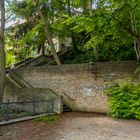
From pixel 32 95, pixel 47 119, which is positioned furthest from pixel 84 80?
pixel 47 119

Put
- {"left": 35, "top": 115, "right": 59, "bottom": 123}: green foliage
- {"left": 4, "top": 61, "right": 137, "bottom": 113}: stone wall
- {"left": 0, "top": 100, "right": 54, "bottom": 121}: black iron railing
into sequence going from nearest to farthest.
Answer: {"left": 35, "top": 115, "right": 59, "bottom": 123}: green foliage, {"left": 0, "top": 100, "right": 54, "bottom": 121}: black iron railing, {"left": 4, "top": 61, "right": 137, "bottom": 113}: stone wall

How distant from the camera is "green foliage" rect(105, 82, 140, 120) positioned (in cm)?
1371

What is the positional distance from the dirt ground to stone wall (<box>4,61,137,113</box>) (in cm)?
217

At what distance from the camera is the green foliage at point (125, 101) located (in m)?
13.7

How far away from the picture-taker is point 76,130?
11125 millimetres

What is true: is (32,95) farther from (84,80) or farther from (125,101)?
Answer: (125,101)

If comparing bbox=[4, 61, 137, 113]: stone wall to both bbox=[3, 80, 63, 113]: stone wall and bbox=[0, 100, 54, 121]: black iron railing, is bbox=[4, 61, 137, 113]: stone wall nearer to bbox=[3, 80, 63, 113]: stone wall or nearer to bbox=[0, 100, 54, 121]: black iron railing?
bbox=[3, 80, 63, 113]: stone wall

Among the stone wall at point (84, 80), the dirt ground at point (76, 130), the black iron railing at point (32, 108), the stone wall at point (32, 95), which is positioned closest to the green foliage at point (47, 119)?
the dirt ground at point (76, 130)

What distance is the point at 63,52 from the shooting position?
24.0 meters

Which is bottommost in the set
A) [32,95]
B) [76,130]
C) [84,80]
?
[76,130]

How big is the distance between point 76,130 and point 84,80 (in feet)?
18.6

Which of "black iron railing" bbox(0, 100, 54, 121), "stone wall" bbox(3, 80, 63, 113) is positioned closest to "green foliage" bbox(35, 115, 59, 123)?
"black iron railing" bbox(0, 100, 54, 121)

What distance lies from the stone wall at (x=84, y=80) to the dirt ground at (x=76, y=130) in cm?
217

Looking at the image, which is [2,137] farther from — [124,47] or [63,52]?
[63,52]
